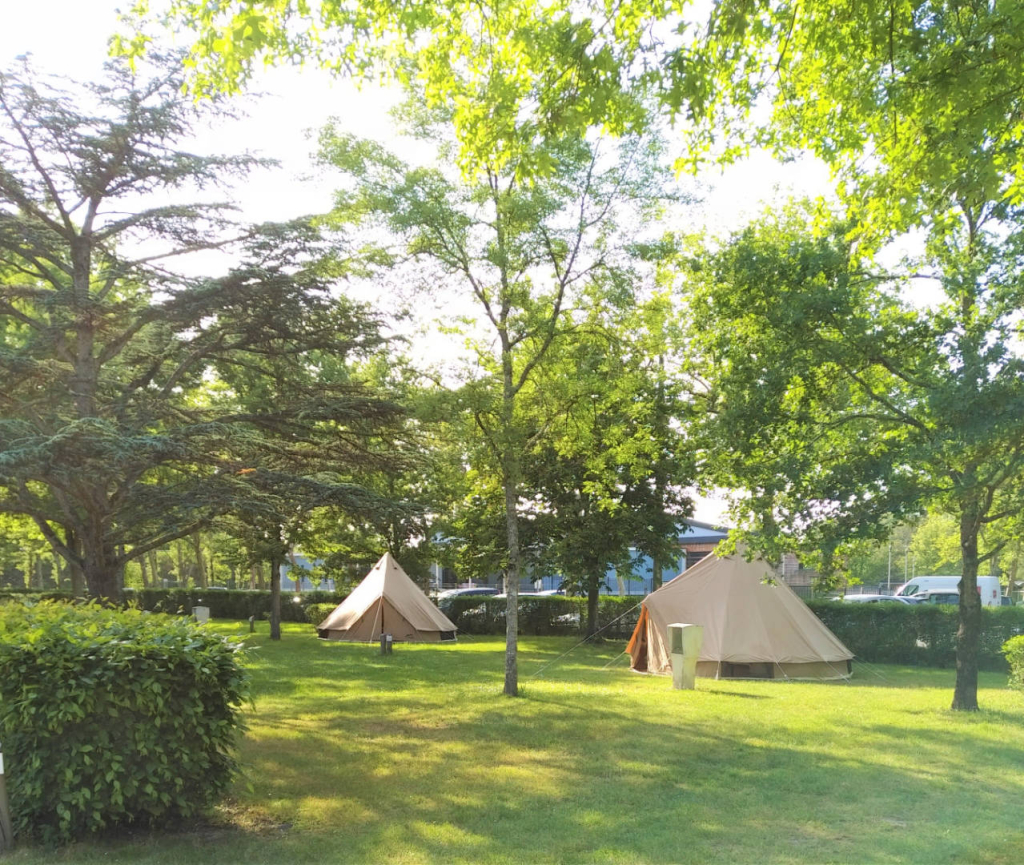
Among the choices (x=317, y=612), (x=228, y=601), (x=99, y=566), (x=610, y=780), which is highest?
(x=99, y=566)

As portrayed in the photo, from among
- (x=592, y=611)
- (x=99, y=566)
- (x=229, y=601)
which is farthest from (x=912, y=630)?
(x=229, y=601)

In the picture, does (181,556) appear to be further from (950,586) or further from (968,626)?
(968,626)

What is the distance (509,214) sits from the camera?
43.9 feet

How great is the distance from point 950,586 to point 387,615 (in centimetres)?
2748

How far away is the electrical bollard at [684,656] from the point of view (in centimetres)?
1535

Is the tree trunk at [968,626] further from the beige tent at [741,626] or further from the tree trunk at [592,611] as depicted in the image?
the tree trunk at [592,611]

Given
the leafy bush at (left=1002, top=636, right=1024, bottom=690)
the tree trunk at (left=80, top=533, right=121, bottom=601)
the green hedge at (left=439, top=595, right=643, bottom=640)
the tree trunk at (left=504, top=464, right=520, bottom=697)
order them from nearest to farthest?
the leafy bush at (left=1002, top=636, right=1024, bottom=690) < the tree trunk at (left=80, top=533, right=121, bottom=601) < the tree trunk at (left=504, top=464, right=520, bottom=697) < the green hedge at (left=439, top=595, right=643, bottom=640)

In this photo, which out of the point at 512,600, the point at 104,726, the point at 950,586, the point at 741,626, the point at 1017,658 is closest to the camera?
the point at 104,726

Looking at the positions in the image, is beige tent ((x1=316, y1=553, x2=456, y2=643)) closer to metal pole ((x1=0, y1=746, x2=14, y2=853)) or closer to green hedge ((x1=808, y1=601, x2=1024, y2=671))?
green hedge ((x1=808, y1=601, x2=1024, y2=671))

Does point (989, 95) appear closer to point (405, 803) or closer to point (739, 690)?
point (405, 803)

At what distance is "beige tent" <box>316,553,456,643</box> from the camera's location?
82.8ft

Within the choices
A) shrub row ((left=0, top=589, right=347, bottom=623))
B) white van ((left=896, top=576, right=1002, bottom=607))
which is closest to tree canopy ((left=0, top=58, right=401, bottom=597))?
shrub row ((left=0, top=589, right=347, bottom=623))

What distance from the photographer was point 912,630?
68.2 ft

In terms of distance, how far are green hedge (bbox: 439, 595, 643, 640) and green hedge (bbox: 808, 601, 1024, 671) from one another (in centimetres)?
751
